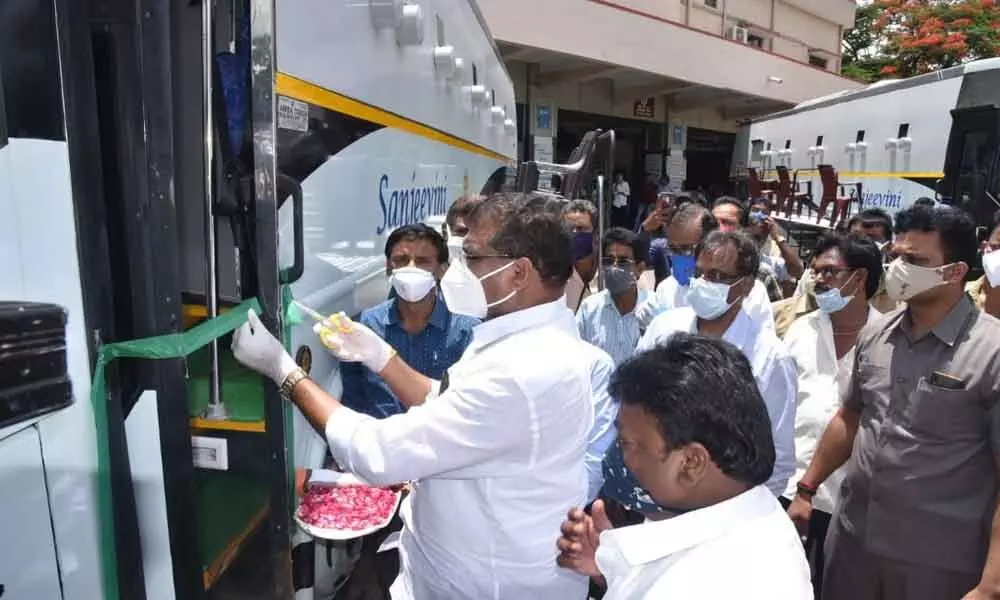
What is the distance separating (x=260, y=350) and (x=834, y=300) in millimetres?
2168

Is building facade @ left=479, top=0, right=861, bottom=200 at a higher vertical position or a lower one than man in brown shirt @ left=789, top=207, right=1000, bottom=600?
higher

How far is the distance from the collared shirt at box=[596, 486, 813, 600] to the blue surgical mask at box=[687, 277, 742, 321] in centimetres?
168

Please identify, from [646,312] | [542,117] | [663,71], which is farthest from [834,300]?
[663,71]

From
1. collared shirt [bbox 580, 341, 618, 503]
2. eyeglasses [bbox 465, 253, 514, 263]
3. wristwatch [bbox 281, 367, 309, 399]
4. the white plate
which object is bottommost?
the white plate

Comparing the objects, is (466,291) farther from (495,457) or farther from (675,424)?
(675,424)

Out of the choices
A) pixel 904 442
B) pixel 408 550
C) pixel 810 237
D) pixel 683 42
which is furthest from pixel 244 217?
pixel 683 42

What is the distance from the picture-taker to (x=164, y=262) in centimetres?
148

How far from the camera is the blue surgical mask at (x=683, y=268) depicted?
3.88 m

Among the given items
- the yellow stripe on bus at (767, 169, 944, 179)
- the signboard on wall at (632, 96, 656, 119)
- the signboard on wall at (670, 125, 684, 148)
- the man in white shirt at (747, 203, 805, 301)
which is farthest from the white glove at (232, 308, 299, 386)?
the signboard on wall at (670, 125, 684, 148)

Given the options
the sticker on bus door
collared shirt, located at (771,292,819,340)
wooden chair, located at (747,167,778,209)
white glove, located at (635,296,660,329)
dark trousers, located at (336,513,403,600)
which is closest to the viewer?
the sticker on bus door

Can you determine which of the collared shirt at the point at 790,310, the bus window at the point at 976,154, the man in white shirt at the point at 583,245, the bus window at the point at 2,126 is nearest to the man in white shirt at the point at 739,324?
the collared shirt at the point at 790,310

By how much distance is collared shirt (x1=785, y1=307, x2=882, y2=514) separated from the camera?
108 inches

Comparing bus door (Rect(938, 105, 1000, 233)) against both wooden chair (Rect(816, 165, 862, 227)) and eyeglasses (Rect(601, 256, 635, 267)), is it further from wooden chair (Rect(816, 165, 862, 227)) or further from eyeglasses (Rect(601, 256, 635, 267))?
eyeglasses (Rect(601, 256, 635, 267))

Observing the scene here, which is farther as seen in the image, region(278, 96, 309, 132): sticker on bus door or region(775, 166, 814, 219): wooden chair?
region(775, 166, 814, 219): wooden chair
